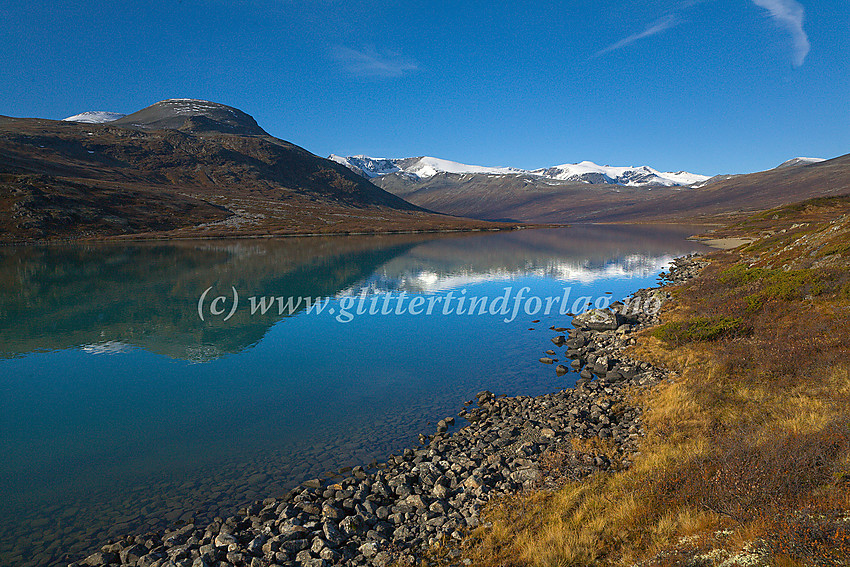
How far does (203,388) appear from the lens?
2002cm

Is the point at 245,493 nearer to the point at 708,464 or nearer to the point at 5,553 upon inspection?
the point at 5,553

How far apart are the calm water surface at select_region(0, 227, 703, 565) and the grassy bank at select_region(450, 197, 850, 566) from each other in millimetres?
6257

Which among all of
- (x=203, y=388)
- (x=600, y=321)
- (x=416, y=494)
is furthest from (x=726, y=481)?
(x=600, y=321)

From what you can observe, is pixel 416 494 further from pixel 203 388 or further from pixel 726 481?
pixel 203 388

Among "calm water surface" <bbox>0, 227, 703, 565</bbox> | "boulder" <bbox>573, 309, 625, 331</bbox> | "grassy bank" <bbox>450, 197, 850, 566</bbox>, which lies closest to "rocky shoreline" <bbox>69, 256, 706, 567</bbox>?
"grassy bank" <bbox>450, 197, 850, 566</bbox>

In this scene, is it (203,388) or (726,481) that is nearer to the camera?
(726,481)

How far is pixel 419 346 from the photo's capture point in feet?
87.6

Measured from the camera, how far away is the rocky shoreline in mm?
8883

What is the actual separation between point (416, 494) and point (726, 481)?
22.5ft

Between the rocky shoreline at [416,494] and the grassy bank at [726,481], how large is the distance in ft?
2.63

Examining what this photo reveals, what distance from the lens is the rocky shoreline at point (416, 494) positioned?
888 cm

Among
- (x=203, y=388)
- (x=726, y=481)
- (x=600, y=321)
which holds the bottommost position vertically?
(x=203, y=388)

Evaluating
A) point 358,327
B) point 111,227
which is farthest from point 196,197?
point 358,327

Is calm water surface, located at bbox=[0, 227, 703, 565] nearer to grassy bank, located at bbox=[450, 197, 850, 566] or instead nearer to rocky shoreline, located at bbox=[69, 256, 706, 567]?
rocky shoreline, located at bbox=[69, 256, 706, 567]
